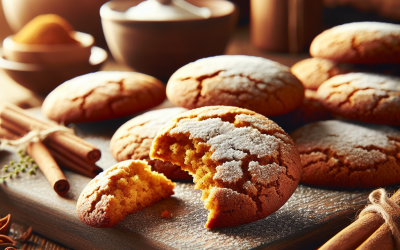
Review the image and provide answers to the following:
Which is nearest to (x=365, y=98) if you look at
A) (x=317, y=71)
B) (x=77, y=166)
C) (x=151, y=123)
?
(x=317, y=71)

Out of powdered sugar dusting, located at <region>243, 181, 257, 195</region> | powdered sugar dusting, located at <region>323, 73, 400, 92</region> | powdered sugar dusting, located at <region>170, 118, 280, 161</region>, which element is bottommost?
powdered sugar dusting, located at <region>243, 181, 257, 195</region>

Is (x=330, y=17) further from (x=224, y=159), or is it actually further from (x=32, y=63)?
(x=224, y=159)

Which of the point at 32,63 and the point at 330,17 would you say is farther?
the point at 330,17

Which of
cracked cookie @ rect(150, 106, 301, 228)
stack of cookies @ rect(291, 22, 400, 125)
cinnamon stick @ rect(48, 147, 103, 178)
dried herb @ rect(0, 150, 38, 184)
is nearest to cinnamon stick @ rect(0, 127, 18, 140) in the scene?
dried herb @ rect(0, 150, 38, 184)

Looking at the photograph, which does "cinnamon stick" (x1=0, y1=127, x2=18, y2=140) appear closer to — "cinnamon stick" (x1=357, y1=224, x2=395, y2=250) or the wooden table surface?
the wooden table surface

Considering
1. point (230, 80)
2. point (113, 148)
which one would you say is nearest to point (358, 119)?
point (230, 80)

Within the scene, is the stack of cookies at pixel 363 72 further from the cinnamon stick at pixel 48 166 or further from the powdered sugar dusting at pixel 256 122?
the cinnamon stick at pixel 48 166

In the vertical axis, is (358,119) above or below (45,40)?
below
